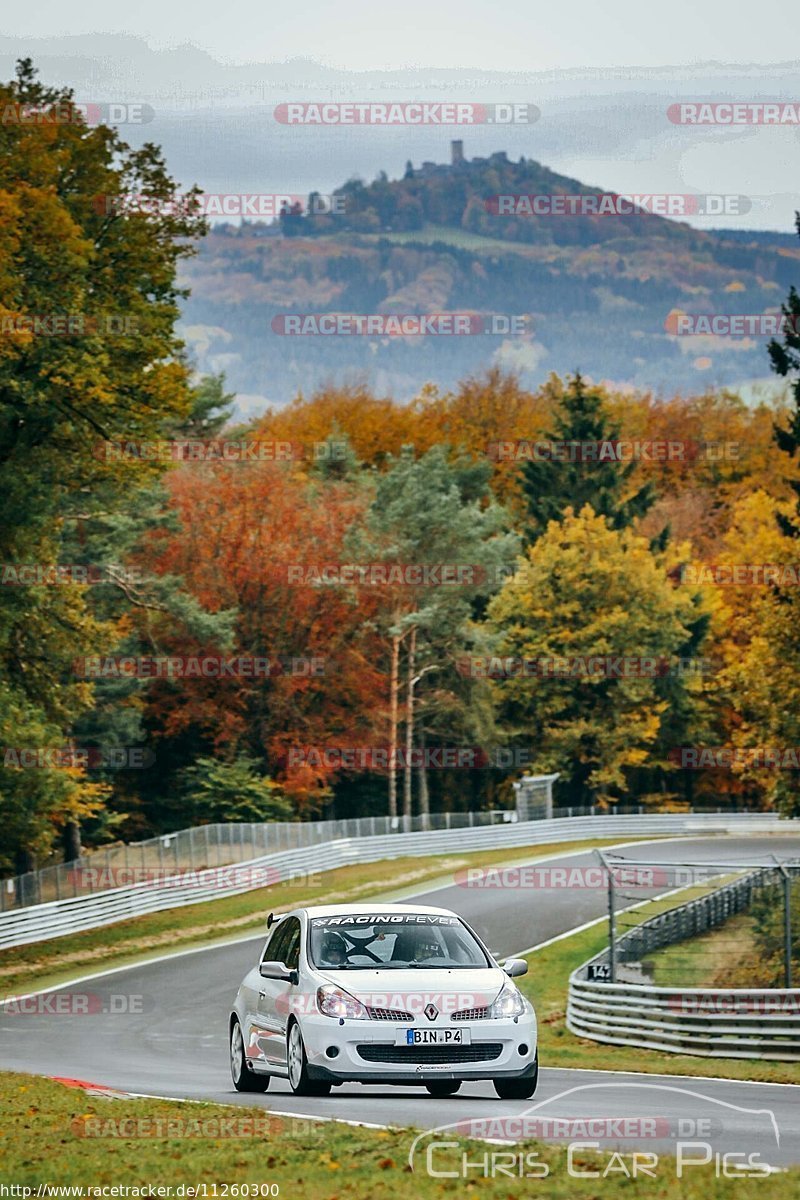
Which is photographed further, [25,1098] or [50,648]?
[50,648]

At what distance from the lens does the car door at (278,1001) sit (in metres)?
14.6

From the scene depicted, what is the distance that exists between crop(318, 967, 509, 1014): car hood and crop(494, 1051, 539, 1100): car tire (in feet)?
2.51

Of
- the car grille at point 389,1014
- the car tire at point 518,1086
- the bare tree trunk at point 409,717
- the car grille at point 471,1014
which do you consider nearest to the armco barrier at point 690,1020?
the car tire at point 518,1086

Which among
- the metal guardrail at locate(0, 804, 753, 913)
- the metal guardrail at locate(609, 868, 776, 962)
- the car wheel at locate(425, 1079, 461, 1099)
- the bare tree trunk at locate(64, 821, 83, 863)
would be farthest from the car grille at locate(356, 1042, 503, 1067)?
the bare tree trunk at locate(64, 821, 83, 863)

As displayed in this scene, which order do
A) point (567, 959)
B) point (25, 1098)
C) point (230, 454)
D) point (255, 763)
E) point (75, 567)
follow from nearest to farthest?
point (25, 1098)
point (567, 959)
point (75, 567)
point (255, 763)
point (230, 454)

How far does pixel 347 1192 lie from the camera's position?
9617mm

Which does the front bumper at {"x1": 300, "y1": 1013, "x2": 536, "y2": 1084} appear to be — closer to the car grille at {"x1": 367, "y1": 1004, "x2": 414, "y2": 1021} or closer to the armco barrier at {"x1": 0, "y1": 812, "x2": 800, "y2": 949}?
the car grille at {"x1": 367, "y1": 1004, "x2": 414, "y2": 1021}

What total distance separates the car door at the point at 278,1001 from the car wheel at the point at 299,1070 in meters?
0.14

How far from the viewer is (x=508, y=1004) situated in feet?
46.3

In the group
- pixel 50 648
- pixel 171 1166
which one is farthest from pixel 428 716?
pixel 171 1166

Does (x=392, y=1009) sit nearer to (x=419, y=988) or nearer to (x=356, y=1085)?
(x=419, y=988)

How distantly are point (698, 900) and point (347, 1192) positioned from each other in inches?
1057

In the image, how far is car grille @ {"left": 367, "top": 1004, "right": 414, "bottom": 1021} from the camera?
1380cm

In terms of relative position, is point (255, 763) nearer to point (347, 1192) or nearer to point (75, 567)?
point (75, 567)
